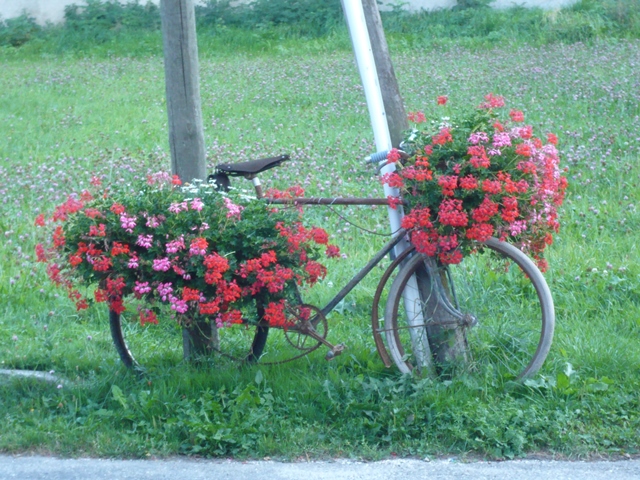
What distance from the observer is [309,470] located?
3773mm

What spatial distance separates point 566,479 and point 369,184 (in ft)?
16.6

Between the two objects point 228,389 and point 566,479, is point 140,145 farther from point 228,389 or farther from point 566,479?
point 566,479

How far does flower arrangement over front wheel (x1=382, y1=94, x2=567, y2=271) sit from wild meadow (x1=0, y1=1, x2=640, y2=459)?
0.81 m

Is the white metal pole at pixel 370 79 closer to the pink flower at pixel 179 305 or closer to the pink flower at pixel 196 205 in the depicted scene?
the pink flower at pixel 196 205

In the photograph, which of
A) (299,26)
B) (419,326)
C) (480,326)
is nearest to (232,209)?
(419,326)

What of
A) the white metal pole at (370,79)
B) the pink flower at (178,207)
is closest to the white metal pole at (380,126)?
the white metal pole at (370,79)

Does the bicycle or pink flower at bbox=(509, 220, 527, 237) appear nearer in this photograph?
pink flower at bbox=(509, 220, 527, 237)

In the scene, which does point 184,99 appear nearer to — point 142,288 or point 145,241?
point 145,241

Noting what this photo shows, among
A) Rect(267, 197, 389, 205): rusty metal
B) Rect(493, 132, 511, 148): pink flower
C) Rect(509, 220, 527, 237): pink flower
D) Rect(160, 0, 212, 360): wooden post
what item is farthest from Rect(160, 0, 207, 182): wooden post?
Rect(509, 220, 527, 237): pink flower

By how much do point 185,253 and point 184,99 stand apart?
43.0 inches

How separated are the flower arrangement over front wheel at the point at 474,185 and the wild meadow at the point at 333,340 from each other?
810mm

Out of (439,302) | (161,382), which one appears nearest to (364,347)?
(439,302)

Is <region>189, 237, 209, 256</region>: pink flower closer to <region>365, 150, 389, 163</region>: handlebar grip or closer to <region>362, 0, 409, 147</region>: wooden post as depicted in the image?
<region>365, 150, 389, 163</region>: handlebar grip

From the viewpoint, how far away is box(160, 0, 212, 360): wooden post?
473 centimetres
